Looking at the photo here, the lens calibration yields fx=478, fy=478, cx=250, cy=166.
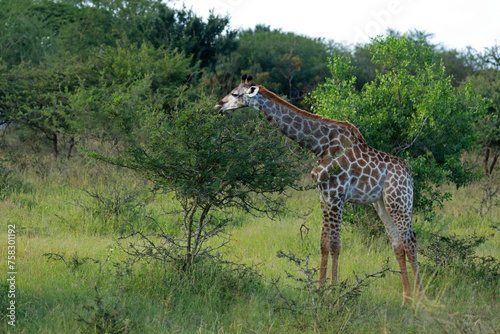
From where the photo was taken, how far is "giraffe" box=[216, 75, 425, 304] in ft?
19.2

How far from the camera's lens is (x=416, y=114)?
26.7ft

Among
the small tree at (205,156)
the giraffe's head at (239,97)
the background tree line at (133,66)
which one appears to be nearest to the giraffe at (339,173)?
the giraffe's head at (239,97)

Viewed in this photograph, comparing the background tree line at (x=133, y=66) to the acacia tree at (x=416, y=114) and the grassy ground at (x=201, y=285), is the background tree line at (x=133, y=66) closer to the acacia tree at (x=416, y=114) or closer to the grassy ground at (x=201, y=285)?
the acacia tree at (x=416, y=114)

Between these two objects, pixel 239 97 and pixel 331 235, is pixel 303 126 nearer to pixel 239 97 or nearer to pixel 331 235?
pixel 239 97

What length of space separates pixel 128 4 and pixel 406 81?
24.6m

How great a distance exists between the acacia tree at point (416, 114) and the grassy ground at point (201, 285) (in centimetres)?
135

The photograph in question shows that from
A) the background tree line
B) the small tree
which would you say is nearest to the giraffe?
the small tree

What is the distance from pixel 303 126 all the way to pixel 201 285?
2.32m

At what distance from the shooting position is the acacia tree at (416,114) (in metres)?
7.77

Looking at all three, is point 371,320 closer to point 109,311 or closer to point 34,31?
point 109,311

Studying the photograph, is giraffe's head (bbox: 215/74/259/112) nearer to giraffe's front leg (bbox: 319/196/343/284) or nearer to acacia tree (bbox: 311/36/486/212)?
giraffe's front leg (bbox: 319/196/343/284)

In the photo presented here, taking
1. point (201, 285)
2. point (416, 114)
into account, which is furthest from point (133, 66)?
point (201, 285)

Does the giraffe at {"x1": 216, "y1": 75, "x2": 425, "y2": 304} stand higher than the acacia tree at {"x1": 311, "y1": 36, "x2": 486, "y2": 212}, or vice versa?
the acacia tree at {"x1": 311, "y1": 36, "x2": 486, "y2": 212}

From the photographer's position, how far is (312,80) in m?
27.8
